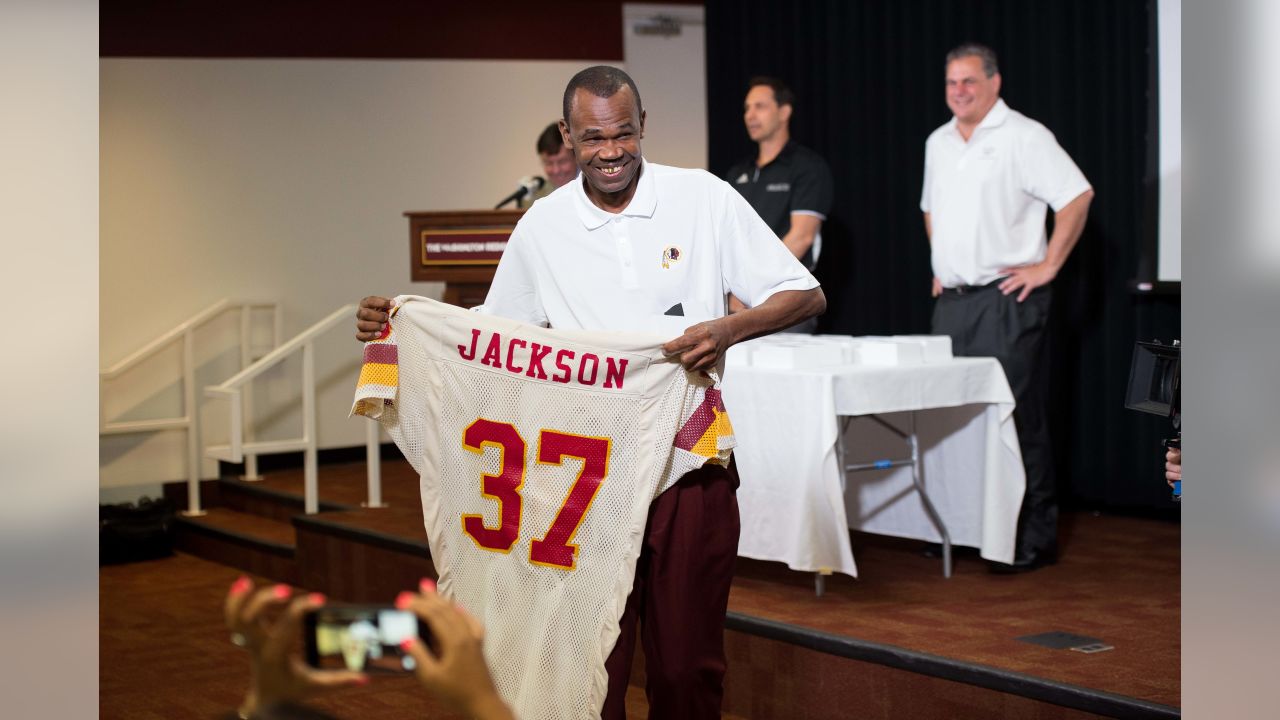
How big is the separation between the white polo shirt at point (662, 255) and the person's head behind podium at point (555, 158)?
2.84 meters

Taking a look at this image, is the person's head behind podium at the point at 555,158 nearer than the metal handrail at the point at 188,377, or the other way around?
the person's head behind podium at the point at 555,158

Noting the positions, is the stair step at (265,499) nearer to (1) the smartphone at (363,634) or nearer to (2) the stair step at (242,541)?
(2) the stair step at (242,541)

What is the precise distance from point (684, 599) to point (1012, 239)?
2.68 metres

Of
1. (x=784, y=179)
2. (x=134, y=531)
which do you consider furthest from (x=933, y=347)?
(x=134, y=531)

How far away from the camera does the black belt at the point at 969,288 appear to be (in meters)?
4.68

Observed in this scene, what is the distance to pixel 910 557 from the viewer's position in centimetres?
471

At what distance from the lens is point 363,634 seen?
1155 millimetres

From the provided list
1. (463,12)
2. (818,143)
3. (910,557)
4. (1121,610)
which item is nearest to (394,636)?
(1121,610)

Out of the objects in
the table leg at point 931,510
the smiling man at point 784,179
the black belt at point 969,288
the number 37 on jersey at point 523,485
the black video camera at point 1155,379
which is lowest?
the table leg at point 931,510

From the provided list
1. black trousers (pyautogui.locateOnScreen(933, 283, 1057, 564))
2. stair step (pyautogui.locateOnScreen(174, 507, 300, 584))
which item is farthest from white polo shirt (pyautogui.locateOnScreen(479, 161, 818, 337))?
stair step (pyautogui.locateOnScreen(174, 507, 300, 584))

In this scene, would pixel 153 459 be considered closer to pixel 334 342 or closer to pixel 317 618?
pixel 334 342

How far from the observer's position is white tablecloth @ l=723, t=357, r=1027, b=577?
3879mm

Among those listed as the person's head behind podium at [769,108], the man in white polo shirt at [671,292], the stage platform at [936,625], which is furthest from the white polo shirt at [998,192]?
the man in white polo shirt at [671,292]

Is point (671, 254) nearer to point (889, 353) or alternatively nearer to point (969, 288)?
point (889, 353)
